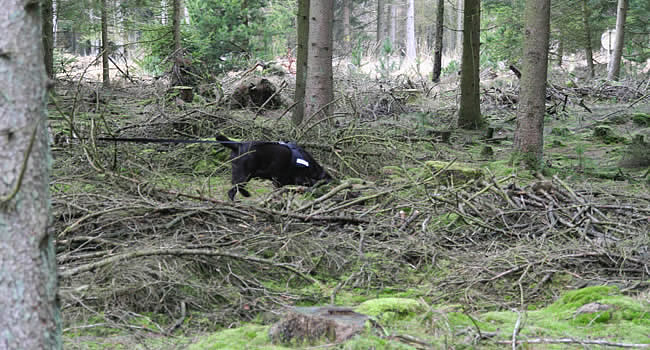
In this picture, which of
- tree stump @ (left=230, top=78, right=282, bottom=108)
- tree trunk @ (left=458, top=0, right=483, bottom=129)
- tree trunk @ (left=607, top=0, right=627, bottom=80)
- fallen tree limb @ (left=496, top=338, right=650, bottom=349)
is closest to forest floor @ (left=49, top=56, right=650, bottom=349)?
fallen tree limb @ (left=496, top=338, right=650, bottom=349)

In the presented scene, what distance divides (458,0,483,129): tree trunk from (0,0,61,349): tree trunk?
1272 centimetres

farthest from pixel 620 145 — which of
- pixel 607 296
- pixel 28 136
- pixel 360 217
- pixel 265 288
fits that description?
pixel 28 136

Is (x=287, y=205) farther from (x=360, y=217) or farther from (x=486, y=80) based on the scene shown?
(x=486, y=80)

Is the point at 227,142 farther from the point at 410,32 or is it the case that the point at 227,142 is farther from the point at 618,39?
the point at 410,32

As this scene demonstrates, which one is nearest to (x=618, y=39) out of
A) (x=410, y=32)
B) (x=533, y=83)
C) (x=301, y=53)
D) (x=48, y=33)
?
(x=301, y=53)

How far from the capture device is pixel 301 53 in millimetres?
12234

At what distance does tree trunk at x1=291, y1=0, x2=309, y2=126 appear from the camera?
38.8 ft

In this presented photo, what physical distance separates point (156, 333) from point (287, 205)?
2821 millimetres

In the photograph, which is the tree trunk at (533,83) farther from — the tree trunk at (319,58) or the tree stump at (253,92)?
the tree stump at (253,92)

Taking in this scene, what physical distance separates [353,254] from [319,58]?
5.86 metres

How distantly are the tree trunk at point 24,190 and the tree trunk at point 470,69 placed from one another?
12.7 meters

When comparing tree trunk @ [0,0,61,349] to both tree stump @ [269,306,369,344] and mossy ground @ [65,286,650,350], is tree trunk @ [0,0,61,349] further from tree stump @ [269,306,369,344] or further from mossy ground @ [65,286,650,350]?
tree stump @ [269,306,369,344]

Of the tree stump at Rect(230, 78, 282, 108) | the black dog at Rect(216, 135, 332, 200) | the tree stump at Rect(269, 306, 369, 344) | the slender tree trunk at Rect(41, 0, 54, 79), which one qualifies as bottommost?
the tree stump at Rect(269, 306, 369, 344)

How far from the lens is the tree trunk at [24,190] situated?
199 centimetres
